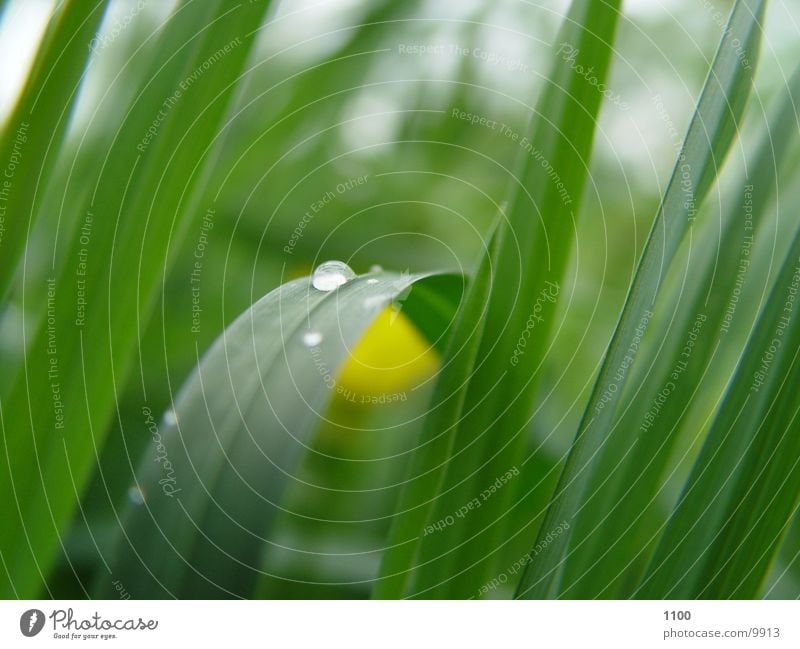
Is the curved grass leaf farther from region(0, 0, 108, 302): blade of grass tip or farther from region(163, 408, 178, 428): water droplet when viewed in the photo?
region(0, 0, 108, 302): blade of grass tip

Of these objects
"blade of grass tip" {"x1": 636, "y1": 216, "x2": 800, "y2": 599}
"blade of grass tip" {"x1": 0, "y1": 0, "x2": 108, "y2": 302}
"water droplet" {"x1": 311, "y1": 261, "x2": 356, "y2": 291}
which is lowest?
"blade of grass tip" {"x1": 636, "y1": 216, "x2": 800, "y2": 599}

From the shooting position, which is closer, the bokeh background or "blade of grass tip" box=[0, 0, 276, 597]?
Result: "blade of grass tip" box=[0, 0, 276, 597]

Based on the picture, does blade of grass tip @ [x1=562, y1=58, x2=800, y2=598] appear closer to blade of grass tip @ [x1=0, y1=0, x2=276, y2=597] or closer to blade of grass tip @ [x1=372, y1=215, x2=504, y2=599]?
blade of grass tip @ [x1=372, y1=215, x2=504, y2=599]

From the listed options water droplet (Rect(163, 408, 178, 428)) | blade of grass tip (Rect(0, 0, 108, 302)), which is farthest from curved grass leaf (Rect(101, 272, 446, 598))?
blade of grass tip (Rect(0, 0, 108, 302))

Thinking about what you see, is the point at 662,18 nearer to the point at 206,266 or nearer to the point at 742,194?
the point at 742,194

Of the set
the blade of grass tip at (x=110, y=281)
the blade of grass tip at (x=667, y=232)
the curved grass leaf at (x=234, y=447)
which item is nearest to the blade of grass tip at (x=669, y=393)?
the blade of grass tip at (x=667, y=232)

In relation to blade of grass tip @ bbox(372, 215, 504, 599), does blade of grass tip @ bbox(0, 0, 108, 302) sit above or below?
above

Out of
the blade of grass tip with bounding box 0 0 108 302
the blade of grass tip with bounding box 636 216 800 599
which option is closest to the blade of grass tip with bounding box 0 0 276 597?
the blade of grass tip with bounding box 0 0 108 302
